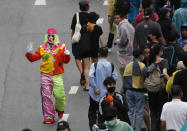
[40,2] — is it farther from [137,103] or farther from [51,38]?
[137,103]

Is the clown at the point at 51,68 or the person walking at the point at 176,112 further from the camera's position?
the clown at the point at 51,68

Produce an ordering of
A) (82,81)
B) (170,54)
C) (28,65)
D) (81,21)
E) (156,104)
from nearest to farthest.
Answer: (156,104)
(170,54)
(81,21)
(82,81)
(28,65)

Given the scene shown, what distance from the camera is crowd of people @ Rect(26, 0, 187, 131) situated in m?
12.6

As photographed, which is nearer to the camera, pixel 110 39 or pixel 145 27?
pixel 145 27

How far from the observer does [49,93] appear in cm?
1545

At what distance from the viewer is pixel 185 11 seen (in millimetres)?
16953

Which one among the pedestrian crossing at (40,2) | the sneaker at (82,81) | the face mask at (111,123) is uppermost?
the pedestrian crossing at (40,2)

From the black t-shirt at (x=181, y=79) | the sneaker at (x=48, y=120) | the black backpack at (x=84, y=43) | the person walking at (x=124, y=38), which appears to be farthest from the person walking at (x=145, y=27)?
the black t-shirt at (x=181, y=79)

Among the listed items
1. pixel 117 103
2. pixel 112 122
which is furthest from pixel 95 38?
pixel 112 122

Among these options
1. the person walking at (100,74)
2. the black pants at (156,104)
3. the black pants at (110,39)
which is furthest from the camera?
the black pants at (110,39)

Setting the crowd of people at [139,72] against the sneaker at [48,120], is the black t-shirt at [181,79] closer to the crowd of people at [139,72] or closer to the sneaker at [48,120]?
the crowd of people at [139,72]

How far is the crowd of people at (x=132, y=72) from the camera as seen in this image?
1264 centimetres

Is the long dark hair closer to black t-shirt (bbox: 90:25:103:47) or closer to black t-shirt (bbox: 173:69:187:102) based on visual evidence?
black t-shirt (bbox: 173:69:187:102)

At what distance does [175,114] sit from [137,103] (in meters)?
2.51
